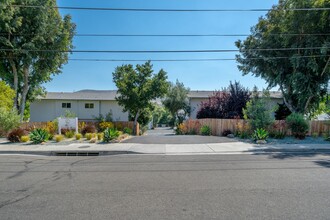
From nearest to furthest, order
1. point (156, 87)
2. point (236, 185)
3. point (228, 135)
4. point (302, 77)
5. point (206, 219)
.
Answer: point (206, 219), point (236, 185), point (228, 135), point (302, 77), point (156, 87)

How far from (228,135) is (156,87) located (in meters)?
7.74

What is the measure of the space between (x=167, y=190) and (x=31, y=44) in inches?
926

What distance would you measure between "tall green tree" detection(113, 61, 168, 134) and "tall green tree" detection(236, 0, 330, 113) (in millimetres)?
8070

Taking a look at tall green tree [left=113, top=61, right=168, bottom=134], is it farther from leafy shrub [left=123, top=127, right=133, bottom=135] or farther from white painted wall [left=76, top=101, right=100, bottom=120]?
white painted wall [left=76, top=101, right=100, bottom=120]

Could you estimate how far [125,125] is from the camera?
24.9 meters

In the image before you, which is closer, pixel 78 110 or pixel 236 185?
pixel 236 185

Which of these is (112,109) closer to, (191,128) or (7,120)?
(191,128)

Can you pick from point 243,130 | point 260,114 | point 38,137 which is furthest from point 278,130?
point 38,137

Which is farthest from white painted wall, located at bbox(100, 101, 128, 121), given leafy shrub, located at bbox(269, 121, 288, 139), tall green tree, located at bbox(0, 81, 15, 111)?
leafy shrub, located at bbox(269, 121, 288, 139)

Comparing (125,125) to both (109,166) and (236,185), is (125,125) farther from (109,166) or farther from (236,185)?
(236,185)

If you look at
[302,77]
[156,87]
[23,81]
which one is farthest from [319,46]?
[23,81]

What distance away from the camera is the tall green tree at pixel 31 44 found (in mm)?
23344

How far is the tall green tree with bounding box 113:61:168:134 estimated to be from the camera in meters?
22.4

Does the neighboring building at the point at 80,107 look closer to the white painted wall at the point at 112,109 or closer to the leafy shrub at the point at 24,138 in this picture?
the white painted wall at the point at 112,109
